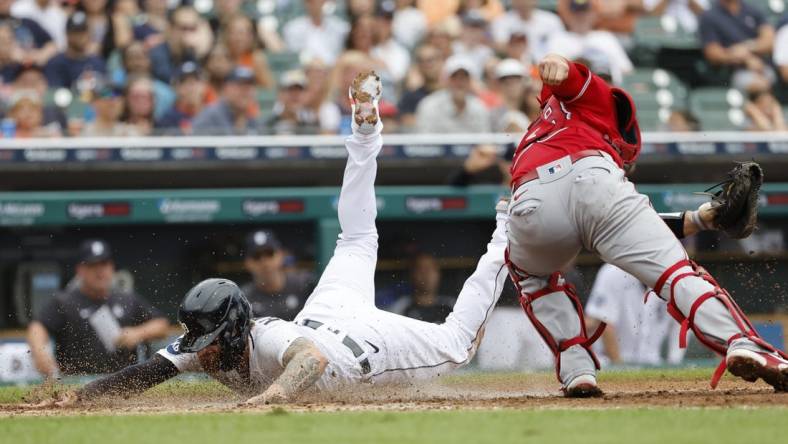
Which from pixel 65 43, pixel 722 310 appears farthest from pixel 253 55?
pixel 722 310

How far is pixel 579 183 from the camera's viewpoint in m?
5.14

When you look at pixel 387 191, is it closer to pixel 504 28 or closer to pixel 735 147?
pixel 735 147

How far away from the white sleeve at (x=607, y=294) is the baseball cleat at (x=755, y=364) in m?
4.59

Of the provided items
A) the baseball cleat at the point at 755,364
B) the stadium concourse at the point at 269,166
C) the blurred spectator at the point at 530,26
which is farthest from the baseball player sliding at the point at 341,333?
the blurred spectator at the point at 530,26

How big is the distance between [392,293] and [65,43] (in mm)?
3886

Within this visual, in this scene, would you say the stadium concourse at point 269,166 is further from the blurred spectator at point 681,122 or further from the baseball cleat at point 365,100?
the baseball cleat at point 365,100

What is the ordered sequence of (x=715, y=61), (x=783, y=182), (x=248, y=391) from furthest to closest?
(x=715, y=61) < (x=783, y=182) < (x=248, y=391)

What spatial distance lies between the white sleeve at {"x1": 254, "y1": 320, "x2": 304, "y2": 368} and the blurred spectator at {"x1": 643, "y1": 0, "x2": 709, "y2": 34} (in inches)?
314

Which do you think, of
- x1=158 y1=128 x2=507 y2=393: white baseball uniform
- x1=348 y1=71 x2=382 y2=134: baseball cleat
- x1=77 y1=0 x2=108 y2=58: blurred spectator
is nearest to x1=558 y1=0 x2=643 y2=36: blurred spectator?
x1=77 y1=0 x2=108 y2=58: blurred spectator

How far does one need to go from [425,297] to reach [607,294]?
1.39 meters

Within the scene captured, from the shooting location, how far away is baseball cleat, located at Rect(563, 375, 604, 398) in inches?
217

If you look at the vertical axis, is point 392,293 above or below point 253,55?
below

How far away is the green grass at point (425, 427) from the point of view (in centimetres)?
402

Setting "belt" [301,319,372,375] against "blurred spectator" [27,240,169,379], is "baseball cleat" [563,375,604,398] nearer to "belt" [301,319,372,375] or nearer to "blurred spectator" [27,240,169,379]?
"belt" [301,319,372,375]
